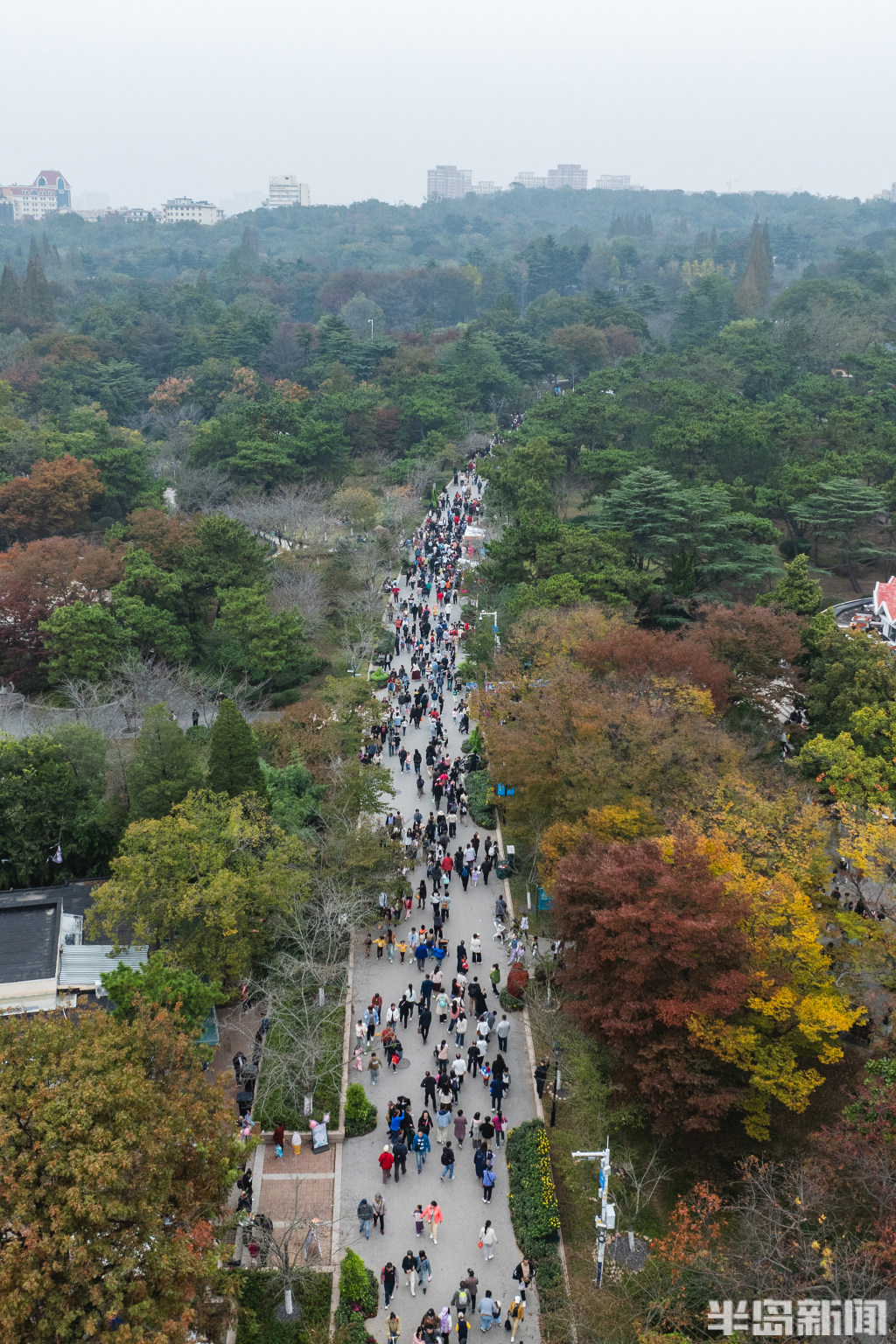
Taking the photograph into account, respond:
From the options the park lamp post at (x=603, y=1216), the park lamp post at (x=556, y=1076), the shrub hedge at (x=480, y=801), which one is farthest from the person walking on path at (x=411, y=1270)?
the shrub hedge at (x=480, y=801)

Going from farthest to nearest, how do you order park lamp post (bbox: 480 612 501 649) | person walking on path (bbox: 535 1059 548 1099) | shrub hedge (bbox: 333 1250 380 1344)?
park lamp post (bbox: 480 612 501 649) → person walking on path (bbox: 535 1059 548 1099) → shrub hedge (bbox: 333 1250 380 1344)

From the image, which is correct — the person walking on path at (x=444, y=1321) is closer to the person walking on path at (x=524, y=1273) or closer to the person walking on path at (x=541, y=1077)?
the person walking on path at (x=524, y=1273)

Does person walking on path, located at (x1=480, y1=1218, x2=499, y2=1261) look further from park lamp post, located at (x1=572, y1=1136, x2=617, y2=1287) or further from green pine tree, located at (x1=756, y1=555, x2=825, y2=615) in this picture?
green pine tree, located at (x1=756, y1=555, x2=825, y2=615)

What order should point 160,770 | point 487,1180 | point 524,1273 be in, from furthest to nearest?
point 160,770 → point 487,1180 → point 524,1273

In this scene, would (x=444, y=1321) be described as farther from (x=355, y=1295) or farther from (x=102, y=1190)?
(x=102, y=1190)

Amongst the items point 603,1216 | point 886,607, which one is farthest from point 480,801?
point 886,607

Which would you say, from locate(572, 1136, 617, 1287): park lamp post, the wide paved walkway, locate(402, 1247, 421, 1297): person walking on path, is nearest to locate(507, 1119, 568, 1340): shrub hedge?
the wide paved walkway

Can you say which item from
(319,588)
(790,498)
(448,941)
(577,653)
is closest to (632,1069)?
(448,941)
